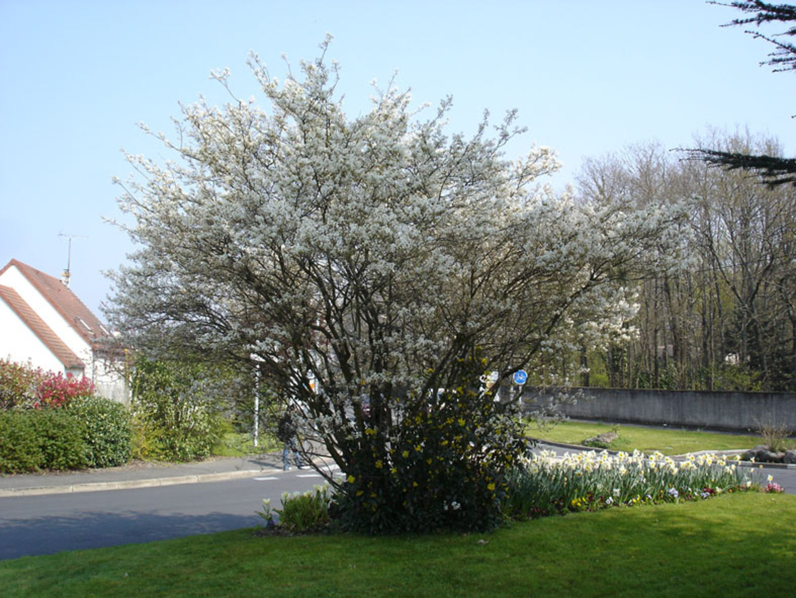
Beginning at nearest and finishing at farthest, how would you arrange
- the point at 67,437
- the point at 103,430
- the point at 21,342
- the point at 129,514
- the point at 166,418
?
the point at 129,514, the point at 67,437, the point at 103,430, the point at 166,418, the point at 21,342

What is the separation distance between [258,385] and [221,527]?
3.20m

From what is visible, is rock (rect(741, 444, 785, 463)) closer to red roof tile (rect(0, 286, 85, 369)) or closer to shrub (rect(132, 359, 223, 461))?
shrub (rect(132, 359, 223, 461))

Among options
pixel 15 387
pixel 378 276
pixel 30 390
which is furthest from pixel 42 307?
pixel 378 276

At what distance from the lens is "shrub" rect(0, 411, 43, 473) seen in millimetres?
15609

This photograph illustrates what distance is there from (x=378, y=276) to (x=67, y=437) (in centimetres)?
1241

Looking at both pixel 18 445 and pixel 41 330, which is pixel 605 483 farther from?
pixel 41 330

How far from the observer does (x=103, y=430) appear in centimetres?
1733

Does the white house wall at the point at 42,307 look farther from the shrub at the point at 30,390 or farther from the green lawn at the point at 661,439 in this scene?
the green lawn at the point at 661,439

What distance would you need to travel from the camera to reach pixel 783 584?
5797 millimetres

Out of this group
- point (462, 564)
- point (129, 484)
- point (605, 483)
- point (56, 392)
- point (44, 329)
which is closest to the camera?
point (462, 564)

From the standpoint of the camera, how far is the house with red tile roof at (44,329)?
26.8 metres

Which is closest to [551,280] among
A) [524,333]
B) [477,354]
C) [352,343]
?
[524,333]

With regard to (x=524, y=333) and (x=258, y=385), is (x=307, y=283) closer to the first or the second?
(x=258, y=385)

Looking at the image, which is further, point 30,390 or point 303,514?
point 30,390
